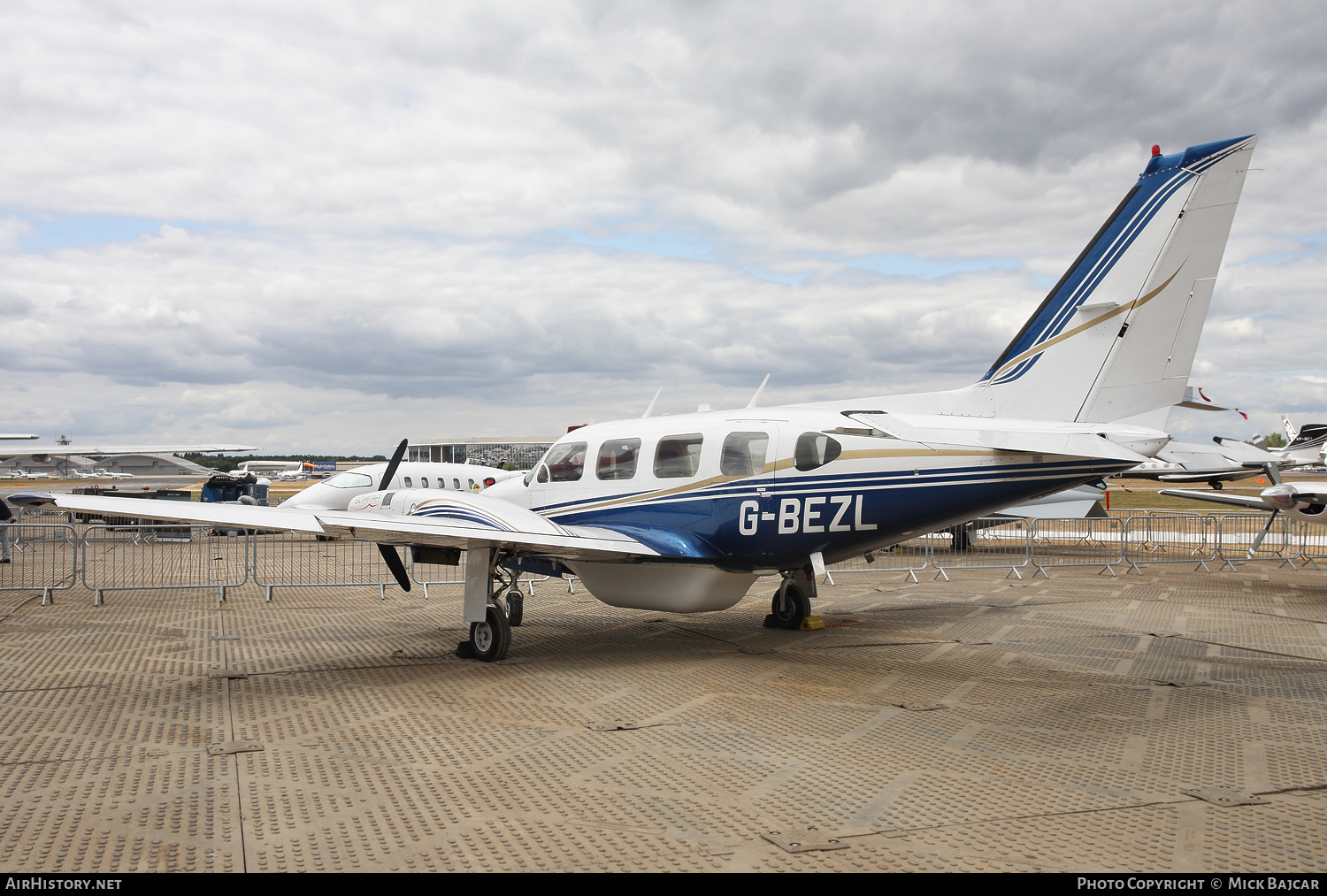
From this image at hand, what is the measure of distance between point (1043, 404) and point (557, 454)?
5.82 meters

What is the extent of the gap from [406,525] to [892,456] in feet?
16.1

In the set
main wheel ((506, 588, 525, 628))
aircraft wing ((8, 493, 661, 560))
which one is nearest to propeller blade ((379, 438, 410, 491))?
main wheel ((506, 588, 525, 628))

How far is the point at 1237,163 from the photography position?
26.6ft

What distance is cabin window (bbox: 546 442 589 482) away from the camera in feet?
34.0

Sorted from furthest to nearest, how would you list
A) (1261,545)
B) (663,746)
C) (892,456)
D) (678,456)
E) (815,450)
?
(1261,545)
(678,456)
(815,450)
(892,456)
(663,746)

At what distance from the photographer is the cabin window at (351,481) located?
22.0 meters

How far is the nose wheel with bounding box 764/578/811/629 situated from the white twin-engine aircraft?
1593mm

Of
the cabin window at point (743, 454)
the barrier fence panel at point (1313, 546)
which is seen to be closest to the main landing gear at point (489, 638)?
the cabin window at point (743, 454)

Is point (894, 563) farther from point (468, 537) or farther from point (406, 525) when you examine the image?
point (406, 525)

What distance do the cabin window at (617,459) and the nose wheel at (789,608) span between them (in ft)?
9.18

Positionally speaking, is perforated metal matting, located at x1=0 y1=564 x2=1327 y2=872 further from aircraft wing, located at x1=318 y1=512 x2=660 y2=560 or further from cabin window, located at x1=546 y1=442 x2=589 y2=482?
cabin window, located at x1=546 y1=442 x2=589 y2=482

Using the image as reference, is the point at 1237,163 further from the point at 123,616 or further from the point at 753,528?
the point at 123,616

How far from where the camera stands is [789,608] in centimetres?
1081

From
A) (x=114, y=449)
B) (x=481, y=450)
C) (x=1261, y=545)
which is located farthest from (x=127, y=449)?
(x=1261, y=545)
